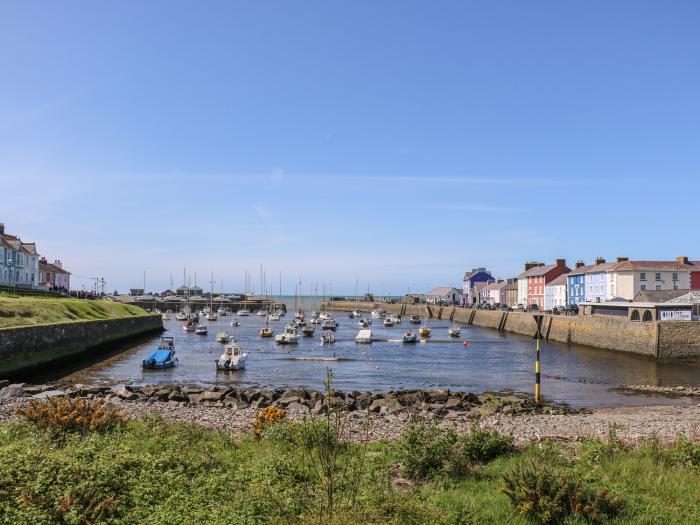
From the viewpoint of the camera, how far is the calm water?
37594mm

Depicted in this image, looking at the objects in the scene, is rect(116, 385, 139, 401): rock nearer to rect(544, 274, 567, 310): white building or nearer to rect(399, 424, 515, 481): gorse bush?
rect(399, 424, 515, 481): gorse bush

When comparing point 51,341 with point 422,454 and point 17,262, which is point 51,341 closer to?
point 422,454

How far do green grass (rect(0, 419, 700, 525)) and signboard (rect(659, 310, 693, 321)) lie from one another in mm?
46095

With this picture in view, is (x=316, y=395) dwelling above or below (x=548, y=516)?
below

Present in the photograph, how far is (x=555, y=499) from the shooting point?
28.6 ft

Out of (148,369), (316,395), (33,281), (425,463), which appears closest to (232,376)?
(148,369)

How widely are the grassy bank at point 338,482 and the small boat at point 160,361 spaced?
31.7m

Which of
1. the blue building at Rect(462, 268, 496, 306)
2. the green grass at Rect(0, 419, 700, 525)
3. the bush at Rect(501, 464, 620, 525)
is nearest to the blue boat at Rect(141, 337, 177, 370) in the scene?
the green grass at Rect(0, 419, 700, 525)

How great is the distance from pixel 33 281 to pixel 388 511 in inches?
3759

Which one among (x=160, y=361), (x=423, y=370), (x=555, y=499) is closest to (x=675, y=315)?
(x=423, y=370)

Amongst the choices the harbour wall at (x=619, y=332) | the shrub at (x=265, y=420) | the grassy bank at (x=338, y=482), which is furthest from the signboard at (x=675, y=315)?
the shrub at (x=265, y=420)

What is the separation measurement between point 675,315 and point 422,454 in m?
51.4

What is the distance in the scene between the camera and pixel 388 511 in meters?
8.45

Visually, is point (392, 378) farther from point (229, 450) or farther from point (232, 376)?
point (229, 450)
